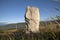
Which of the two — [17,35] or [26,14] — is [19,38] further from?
[26,14]

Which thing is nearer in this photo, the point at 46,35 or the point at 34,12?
the point at 46,35

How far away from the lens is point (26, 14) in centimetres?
460

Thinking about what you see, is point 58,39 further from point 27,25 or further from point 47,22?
point 27,25

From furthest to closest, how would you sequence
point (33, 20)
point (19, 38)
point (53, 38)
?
1. point (33, 20)
2. point (19, 38)
3. point (53, 38)

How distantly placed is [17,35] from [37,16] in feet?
9.03

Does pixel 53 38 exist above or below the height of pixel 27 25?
above

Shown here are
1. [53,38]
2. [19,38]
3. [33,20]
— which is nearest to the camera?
[53,38]

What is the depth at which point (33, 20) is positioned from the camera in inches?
175

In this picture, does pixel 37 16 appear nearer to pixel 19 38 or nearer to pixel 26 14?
pixel 26 14

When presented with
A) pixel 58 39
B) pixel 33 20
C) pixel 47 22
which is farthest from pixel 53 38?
pixel 33 20

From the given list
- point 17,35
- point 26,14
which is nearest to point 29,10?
point 26,14

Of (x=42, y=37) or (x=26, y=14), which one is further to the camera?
(x=26, y=14)

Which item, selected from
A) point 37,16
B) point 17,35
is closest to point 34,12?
point 37,16

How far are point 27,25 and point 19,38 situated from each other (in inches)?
107
